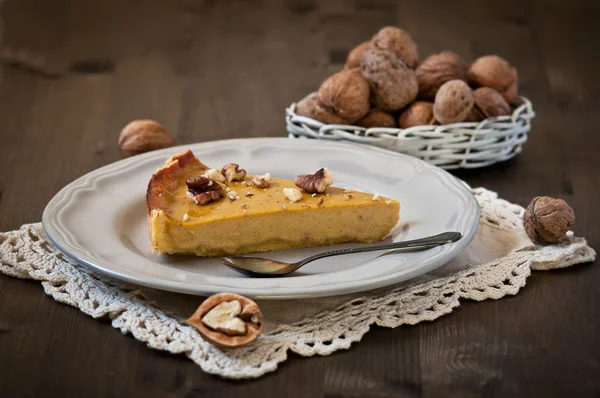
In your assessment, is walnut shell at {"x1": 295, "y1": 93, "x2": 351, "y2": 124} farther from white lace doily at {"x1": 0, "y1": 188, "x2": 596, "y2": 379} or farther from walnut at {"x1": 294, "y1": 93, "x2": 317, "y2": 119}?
white lace doily at {"x1": 0, "y1": 188, "x2": 596, "y2": 379}

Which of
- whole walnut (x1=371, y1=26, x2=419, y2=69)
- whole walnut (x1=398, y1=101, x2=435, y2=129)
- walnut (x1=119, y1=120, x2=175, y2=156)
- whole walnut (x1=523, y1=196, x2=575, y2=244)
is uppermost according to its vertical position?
whole walnut (x1=371, y1=26, x2=419, y2=69)

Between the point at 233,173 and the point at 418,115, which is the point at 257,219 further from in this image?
the point at 418,115

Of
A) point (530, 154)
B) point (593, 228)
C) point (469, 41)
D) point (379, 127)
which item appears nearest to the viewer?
point (593, 228)

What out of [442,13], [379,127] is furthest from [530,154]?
[442,13]

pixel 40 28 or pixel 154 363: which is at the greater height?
pixel 154 363

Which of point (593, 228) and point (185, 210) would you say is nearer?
point (185, 210)

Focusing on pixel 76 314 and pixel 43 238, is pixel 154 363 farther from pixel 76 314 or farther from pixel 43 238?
pixel 43 238

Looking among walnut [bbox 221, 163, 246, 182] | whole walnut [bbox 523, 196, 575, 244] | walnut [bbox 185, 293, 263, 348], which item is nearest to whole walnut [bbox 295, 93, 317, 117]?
walnut [bbox 221, 163, 246, 182]
